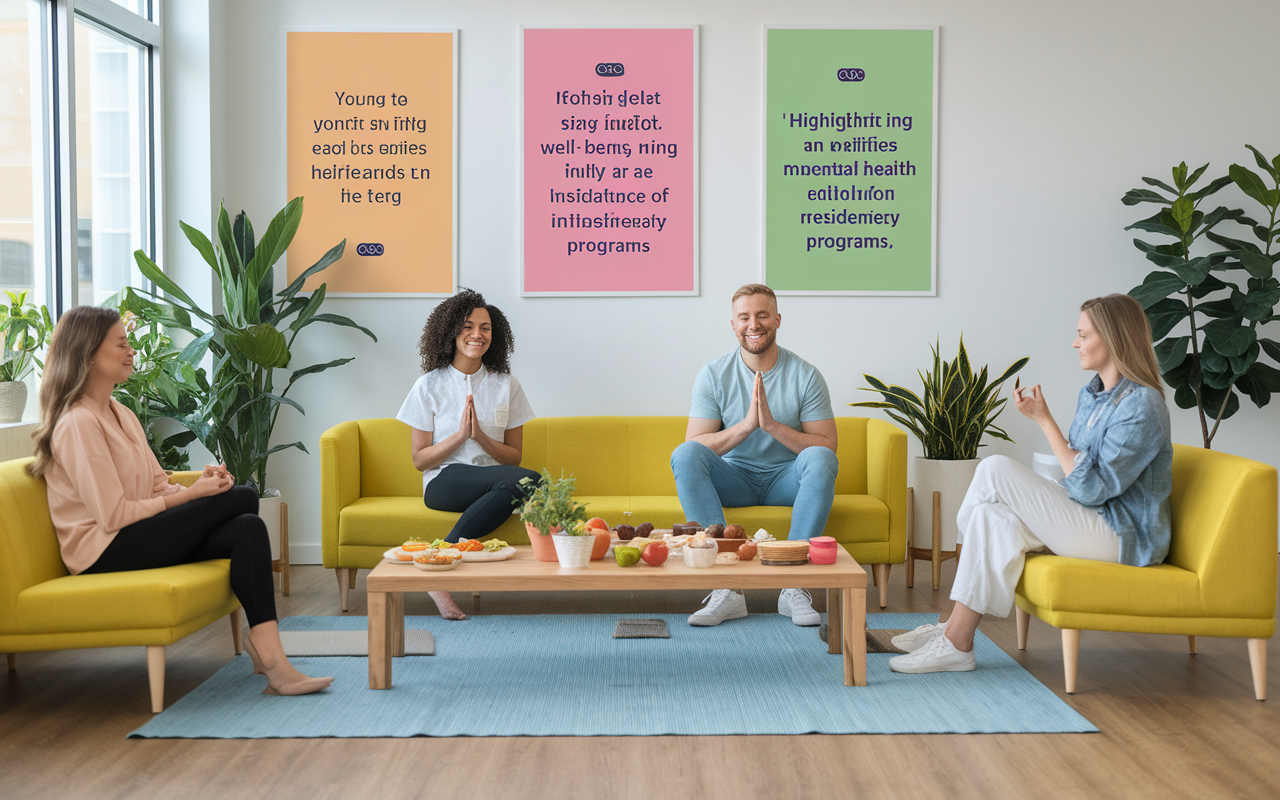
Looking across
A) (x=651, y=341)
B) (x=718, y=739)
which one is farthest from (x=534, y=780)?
(x=651, y=341)

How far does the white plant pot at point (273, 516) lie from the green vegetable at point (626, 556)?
2201mm

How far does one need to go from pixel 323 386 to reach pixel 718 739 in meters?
3.06

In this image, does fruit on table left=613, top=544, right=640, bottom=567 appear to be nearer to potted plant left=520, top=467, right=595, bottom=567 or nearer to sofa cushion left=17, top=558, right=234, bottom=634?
potted plant left=520, top=467, right=595, bottom=567

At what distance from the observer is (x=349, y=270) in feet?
15.6

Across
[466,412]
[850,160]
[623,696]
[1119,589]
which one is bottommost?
[623,696]

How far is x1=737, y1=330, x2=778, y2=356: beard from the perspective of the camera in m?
3.99

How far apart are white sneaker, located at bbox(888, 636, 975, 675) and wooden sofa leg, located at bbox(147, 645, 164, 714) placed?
213 centimetres

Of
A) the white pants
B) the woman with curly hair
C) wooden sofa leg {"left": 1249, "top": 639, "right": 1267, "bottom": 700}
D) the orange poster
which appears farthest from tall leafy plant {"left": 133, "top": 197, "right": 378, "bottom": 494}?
wooden sofa leg {"left": 1249, "top": 639, "right": 1267, "bottom": 700}

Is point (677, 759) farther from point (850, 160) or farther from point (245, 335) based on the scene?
point (850, 160)

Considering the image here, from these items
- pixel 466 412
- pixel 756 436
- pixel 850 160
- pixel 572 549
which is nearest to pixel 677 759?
pixel 572 549

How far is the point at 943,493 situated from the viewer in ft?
14.1

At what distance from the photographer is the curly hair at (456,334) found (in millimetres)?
4145

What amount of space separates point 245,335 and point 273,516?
0.89 m

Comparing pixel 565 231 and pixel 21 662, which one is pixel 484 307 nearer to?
pixel 565 231
